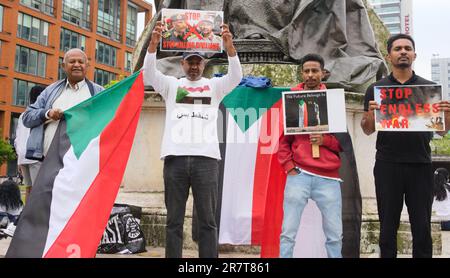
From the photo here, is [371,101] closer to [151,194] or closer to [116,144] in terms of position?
[116,144]

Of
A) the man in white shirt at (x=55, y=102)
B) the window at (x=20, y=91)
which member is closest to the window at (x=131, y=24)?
the window at (x=20, y=91)

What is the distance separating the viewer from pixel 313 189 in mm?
4172

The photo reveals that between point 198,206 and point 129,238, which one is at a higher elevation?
point 198,206

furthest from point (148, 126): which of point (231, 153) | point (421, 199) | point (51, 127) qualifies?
point (421, 199)

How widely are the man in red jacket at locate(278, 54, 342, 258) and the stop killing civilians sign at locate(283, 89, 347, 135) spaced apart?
10 centimetres

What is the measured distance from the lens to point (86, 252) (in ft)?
13.4

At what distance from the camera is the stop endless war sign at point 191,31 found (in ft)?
15.0

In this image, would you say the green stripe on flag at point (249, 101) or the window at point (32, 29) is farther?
the window at point (32, 29)

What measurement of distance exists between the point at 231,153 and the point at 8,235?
305 cm

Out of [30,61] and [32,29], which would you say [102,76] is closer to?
[30,61]

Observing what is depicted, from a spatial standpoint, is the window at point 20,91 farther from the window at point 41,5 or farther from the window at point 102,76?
the window at point 102,76

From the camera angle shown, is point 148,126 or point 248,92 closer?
point 248,92
